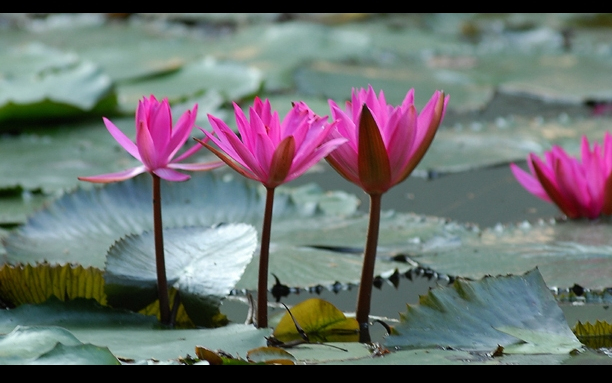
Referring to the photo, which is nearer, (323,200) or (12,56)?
(323,200)

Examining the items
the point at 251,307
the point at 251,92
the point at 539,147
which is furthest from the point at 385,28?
the point at 251,307

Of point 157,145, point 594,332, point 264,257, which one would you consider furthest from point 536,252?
point 157,145

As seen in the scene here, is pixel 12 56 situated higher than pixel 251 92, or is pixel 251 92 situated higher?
pixel 12 56

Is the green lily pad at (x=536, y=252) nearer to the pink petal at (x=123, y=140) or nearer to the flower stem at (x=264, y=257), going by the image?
the flower stem at (x=264, y=257)

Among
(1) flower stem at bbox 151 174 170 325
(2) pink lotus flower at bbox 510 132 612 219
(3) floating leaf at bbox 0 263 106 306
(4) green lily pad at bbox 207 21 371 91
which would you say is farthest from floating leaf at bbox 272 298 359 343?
(4) green lily pad at bbox 207 21 371 91

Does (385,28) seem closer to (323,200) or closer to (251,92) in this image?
(251,92)

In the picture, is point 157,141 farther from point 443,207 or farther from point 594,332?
point 443,207
